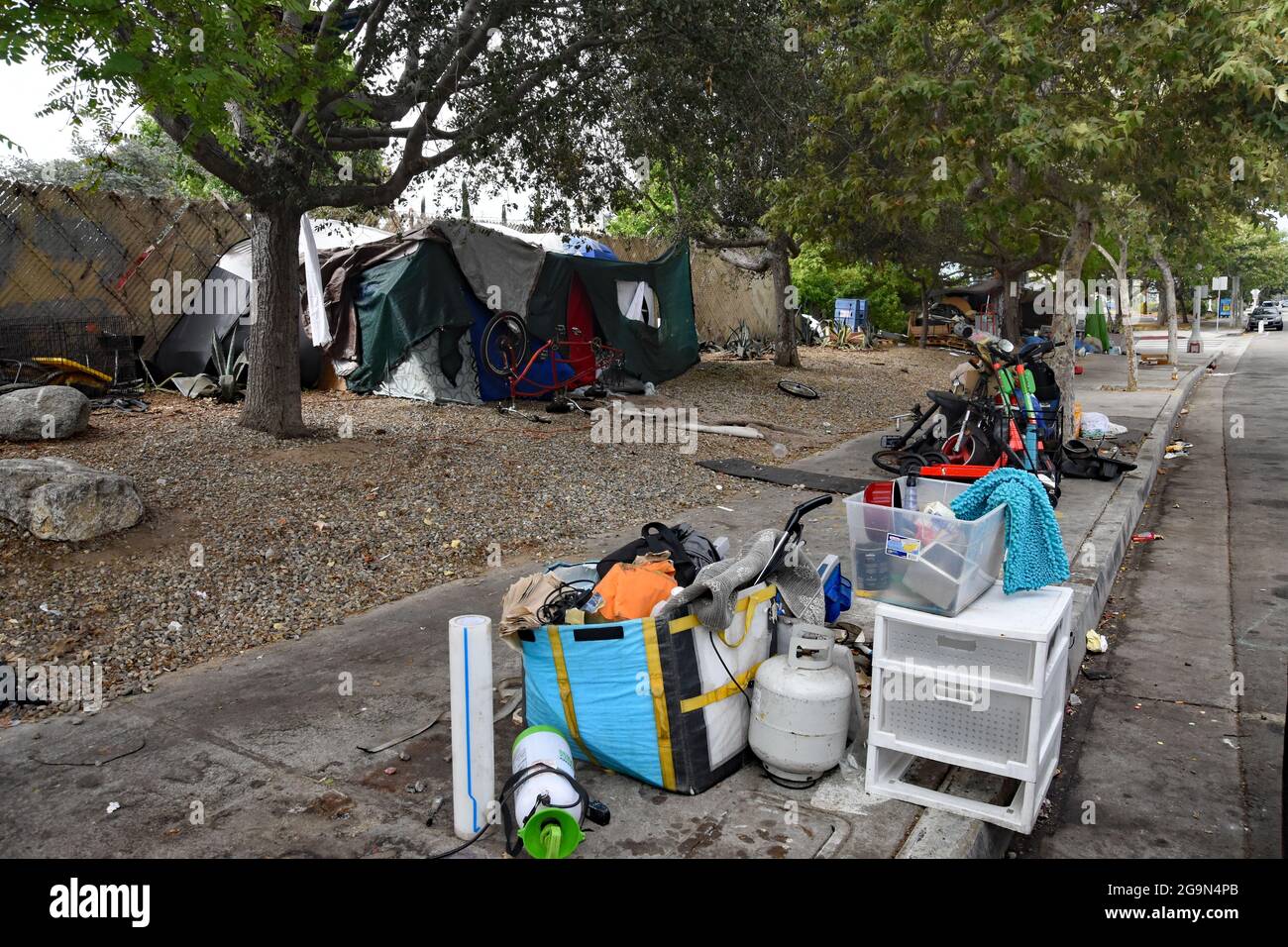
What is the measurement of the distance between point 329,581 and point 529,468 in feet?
A: 11.2

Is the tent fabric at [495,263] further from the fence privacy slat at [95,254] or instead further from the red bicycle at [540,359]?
the fence privacy slat at [95,254]

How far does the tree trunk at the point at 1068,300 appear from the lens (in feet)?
39.1

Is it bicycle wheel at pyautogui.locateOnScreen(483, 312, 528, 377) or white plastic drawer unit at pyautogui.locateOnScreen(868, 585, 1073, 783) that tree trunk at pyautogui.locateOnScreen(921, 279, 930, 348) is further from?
white plastic drawer unit at pyautogui.locateOnScreen(868, 585, 1073, 783)

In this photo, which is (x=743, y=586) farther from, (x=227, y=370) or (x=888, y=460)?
(x=227, y=370)

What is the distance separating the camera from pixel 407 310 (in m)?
12.6

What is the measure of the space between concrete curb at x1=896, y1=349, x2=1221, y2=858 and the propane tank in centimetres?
42

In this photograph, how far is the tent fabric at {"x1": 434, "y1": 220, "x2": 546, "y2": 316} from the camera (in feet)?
42.6

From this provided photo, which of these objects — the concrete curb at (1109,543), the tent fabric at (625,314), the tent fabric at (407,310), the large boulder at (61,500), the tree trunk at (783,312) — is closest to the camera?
the concrete curb at (1109,543)

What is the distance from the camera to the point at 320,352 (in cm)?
1335

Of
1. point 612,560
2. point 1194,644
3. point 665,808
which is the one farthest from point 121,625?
point 1194,644

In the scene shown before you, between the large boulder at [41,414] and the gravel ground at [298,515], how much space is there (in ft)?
0.56

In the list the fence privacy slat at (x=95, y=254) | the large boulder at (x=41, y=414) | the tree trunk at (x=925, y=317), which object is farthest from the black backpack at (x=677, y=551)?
the tree trunk at (x=925, y=317)

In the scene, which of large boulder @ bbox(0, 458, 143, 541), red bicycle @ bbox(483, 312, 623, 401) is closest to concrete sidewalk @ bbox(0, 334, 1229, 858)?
large boulder @ bbox(0, 458, 143, 541)

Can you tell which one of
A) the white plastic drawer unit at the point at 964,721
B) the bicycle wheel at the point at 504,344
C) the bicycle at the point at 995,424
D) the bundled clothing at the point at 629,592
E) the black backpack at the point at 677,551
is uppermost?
the bicycle wheel at the point at 504,344
